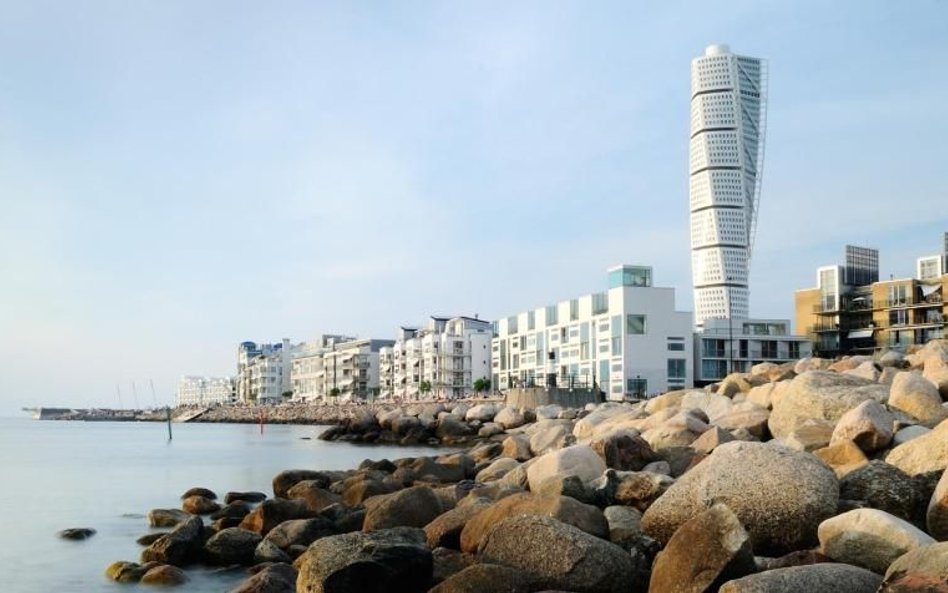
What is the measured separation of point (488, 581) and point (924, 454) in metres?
6.21

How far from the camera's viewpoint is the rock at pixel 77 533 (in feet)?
61.8

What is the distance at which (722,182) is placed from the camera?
166625 millimetres

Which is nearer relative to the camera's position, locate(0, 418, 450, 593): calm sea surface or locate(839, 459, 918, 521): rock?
locate(839, 459, 918, 521): rock

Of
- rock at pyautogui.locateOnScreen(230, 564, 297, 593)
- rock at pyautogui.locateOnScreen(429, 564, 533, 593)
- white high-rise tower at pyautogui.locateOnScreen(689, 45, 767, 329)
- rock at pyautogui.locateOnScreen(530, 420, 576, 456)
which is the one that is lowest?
rock at pyautogui.locateOnScreen(230, 564, 297, 593)

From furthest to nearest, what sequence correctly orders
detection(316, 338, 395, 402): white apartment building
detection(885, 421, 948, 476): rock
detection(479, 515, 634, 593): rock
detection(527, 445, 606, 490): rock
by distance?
detection(316, 338, 395, 402): white apartment building, detection(527, 445, 606, 490): rock, detection(885, 421, 948, 476): rock, detection(479, 515, 634, 593): rock

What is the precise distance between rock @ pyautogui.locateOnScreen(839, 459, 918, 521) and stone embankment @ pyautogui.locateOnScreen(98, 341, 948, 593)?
18 millimetres

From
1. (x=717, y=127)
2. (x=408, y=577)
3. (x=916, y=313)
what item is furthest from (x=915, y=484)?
(x=717, y=127)

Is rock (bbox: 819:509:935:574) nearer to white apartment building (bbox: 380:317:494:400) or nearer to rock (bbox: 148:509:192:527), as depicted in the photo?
rock (bbox: 148:509:192:527)

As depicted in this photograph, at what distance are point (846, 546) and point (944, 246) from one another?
10423cm

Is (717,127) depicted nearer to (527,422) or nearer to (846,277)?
(846,277)

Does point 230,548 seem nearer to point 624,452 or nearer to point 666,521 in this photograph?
point 624,452

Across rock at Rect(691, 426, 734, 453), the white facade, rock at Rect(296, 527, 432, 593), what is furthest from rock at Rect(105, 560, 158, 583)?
the white facade

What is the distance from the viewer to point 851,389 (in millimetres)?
17000

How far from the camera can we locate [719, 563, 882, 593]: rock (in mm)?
7133
